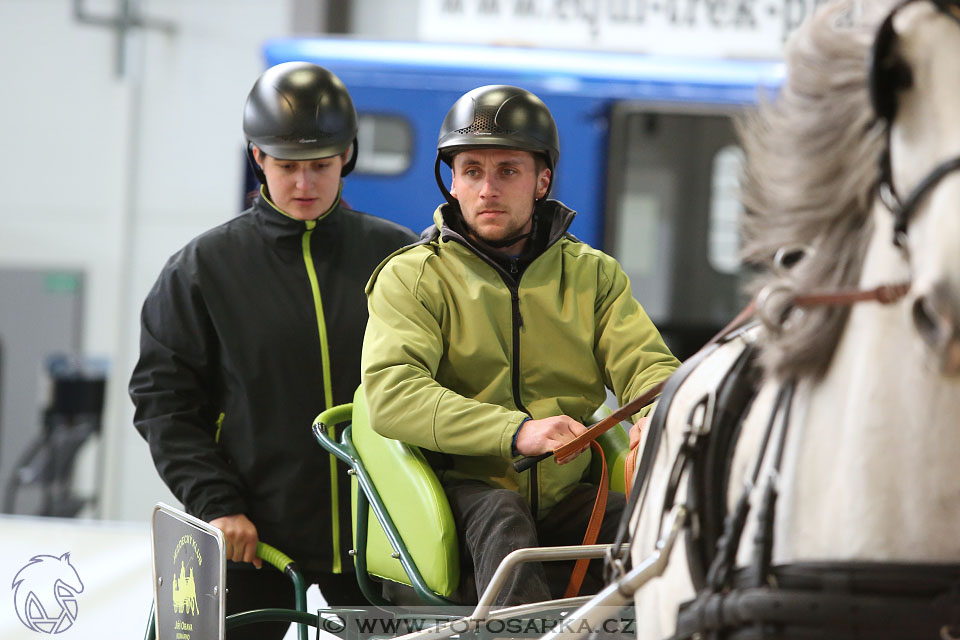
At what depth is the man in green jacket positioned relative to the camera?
2320 millimetres

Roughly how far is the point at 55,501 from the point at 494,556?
23.9 ft

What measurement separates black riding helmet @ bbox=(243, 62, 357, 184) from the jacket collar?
0.17 metres

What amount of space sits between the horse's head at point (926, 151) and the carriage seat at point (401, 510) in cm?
128

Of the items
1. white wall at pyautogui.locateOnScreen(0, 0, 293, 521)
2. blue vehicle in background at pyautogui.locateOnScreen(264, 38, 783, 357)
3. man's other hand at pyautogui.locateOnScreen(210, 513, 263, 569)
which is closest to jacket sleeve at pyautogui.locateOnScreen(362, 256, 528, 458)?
man's other hand at pyautogui.locateOnScreen(210, 513, 263, 569)

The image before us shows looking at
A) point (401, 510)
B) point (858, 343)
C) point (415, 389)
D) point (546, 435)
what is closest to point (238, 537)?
point (401, 510)

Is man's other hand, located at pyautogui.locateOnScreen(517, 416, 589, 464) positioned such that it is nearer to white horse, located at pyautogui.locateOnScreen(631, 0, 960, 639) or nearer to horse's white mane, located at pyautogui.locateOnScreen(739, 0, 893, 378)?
white horse, located at pyautogui.locateOnScreen(631, 0, 960, 639)

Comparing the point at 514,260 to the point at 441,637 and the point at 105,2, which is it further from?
the point at 105,2

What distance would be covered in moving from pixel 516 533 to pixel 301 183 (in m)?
1.21

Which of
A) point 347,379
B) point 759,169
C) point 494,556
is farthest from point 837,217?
point 347,379

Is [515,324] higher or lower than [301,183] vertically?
lower

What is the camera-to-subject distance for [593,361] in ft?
8.44

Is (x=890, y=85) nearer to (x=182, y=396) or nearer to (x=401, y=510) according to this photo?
(x=401, y=510)

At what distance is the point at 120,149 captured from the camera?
952 cm

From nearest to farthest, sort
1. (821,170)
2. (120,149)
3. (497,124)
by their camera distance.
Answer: (821,170) < (497,124) < (120,149)
